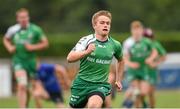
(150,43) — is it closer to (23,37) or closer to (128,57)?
(128,57)

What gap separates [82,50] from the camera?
534 inches

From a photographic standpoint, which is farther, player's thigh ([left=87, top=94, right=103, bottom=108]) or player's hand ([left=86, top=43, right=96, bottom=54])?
player's thigh ([left=87, top=94, right=103, bottom=108])

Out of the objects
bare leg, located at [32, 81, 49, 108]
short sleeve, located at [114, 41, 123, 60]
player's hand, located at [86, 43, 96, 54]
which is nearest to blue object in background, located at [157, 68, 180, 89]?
bare leg, located at [32, 81, 49, 108]

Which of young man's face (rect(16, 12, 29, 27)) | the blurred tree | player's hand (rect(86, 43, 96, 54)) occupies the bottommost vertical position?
player's hand (rect(86, 43, 96, 54))

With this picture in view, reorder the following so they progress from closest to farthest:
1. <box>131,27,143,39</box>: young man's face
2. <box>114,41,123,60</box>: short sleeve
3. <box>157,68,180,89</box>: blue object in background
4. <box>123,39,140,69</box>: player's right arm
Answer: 1. <box>114,41,123,60</box>: short sleeve
2. <box>131,27,143,39</box>: young man's face
3. <box>123,39,140,69</box>: player's right arm
4. <box>157,68,180,89</box>: blue object in background

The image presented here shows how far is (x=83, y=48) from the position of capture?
→ 13.7 meters

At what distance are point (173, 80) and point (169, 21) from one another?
20.7 m

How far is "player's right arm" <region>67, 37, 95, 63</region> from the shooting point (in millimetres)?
13195

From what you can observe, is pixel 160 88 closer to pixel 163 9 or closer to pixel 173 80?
pixel 173 80

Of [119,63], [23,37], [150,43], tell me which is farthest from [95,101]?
[150,43]

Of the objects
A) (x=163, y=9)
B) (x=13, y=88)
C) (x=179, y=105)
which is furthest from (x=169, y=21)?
(x=179, y=105)

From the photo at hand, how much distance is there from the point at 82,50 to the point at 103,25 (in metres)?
0.55

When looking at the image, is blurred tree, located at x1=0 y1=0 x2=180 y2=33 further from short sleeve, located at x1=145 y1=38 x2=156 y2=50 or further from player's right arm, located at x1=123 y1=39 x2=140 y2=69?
player's right arm, located at x1=123 y1=39 x2=140 y2=69

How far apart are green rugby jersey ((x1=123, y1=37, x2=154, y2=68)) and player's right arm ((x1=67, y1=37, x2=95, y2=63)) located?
25.5ft
